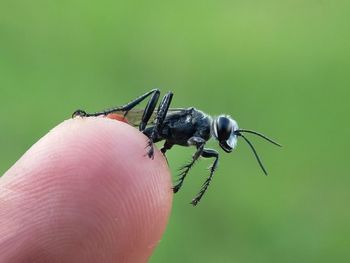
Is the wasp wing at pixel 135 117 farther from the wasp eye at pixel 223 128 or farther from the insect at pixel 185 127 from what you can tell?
the wasp eye at pixel 223 128

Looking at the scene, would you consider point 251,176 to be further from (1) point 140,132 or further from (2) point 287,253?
(1) point 140,132

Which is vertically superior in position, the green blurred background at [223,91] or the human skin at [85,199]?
the human skin at [85,199]

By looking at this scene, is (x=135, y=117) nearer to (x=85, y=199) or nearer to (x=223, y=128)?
(x=223, y=128)

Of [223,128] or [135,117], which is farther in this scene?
[135,117]

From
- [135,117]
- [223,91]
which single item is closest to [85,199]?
[135,117]

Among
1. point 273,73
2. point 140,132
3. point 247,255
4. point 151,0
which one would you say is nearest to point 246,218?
point 247,255

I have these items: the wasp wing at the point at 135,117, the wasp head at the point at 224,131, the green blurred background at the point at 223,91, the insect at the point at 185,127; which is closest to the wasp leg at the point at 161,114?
the insect at the point at 185,127

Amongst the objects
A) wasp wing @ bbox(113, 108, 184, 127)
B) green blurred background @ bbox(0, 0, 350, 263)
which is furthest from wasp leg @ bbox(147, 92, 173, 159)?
green blurred background @ bbox(0, 0, 350, 263)
